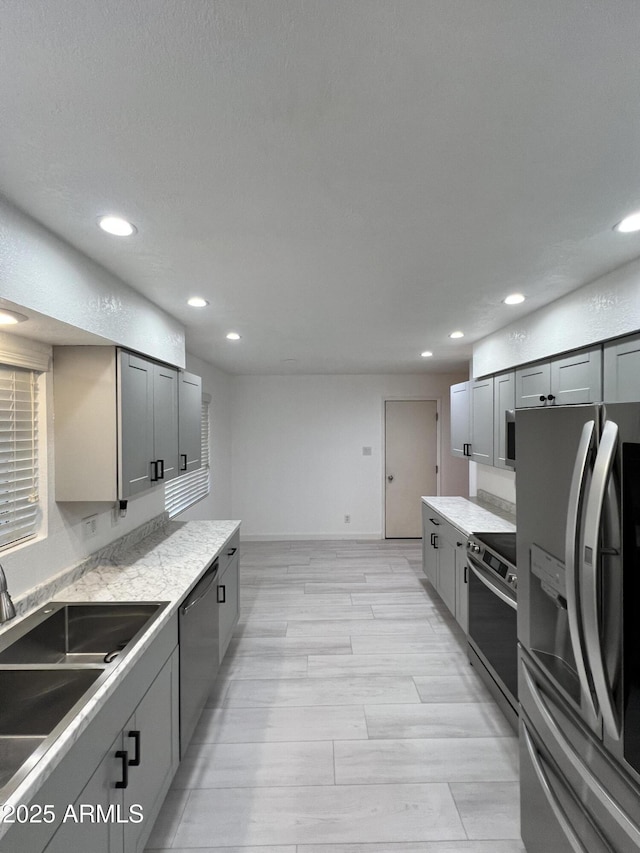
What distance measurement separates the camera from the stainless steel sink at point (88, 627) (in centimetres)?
173

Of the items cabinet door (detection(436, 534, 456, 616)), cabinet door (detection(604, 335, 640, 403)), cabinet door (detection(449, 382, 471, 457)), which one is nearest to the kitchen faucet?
cabinet door (detection(604, 335, 640, 403))

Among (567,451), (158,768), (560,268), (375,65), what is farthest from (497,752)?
(375,65)

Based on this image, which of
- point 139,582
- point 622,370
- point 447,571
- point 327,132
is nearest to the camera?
point 327,132

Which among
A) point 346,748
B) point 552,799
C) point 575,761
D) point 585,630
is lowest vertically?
point 346,748

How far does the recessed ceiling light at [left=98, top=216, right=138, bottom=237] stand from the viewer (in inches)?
60.2

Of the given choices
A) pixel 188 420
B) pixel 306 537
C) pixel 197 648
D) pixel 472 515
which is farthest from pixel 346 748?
pixel 306 537

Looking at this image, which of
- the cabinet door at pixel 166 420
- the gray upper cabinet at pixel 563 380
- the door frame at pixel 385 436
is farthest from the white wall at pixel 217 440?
the gray upper cabinet at pixel 563 380

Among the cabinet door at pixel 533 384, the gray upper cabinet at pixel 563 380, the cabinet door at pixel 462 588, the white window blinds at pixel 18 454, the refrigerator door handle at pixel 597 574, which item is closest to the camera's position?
the refrigerator door handle at pixel 597 574

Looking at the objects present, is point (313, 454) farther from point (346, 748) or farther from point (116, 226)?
point (116, 226)

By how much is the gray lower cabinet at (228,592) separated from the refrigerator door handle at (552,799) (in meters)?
1.80

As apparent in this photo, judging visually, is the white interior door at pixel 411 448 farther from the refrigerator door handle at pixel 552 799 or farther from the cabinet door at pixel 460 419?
the refrigerator door handle at pixel 552 799

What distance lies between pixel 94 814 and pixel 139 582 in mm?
999

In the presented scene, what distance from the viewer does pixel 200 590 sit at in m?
2.21

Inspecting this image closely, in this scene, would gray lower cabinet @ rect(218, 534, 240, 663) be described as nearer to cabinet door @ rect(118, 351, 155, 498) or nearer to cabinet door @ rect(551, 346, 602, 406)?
cabinet door @ rect(118, 351, 155, 498)
